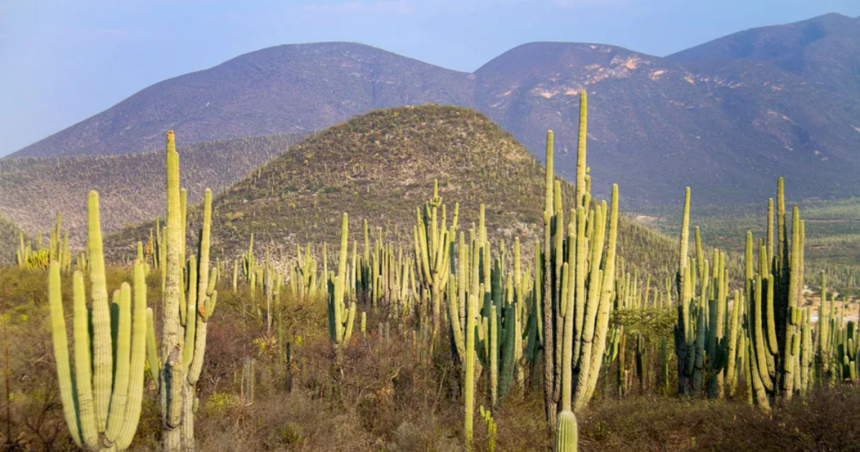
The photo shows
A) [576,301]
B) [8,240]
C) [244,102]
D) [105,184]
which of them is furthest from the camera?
[244,102]

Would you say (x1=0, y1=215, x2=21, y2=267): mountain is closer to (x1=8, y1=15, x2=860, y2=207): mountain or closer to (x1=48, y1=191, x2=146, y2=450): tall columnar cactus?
(x1=48, y1=191, x2=146, y2=450): tall columnar cactus

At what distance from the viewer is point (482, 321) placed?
909cm

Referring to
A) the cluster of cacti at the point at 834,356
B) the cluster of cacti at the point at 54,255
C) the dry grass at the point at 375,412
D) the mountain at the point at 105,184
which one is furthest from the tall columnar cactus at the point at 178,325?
the mountain at the point at 105,184

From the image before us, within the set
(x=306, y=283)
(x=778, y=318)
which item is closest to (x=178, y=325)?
(x=778, y=318)

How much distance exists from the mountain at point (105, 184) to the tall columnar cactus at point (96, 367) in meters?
37.0

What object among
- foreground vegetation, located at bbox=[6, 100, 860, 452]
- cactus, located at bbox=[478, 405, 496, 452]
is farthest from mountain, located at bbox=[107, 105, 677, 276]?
cactus, located at bbox=[478, 405, 496, 452]

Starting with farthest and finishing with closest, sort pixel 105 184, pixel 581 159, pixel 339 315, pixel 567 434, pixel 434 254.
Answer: pixel 105 184 → pixel 434 254 → pixel 339 315 → pixel 581 159 → pixel 567 434

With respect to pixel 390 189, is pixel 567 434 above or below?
below

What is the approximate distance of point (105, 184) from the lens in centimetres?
5209

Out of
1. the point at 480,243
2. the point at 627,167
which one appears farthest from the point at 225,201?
the point at 627,167

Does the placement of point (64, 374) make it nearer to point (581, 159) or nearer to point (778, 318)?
point (581, 159)

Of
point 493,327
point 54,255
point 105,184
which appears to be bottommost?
point 493,327

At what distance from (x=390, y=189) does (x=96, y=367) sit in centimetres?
3182

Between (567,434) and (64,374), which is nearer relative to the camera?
(567,434)
